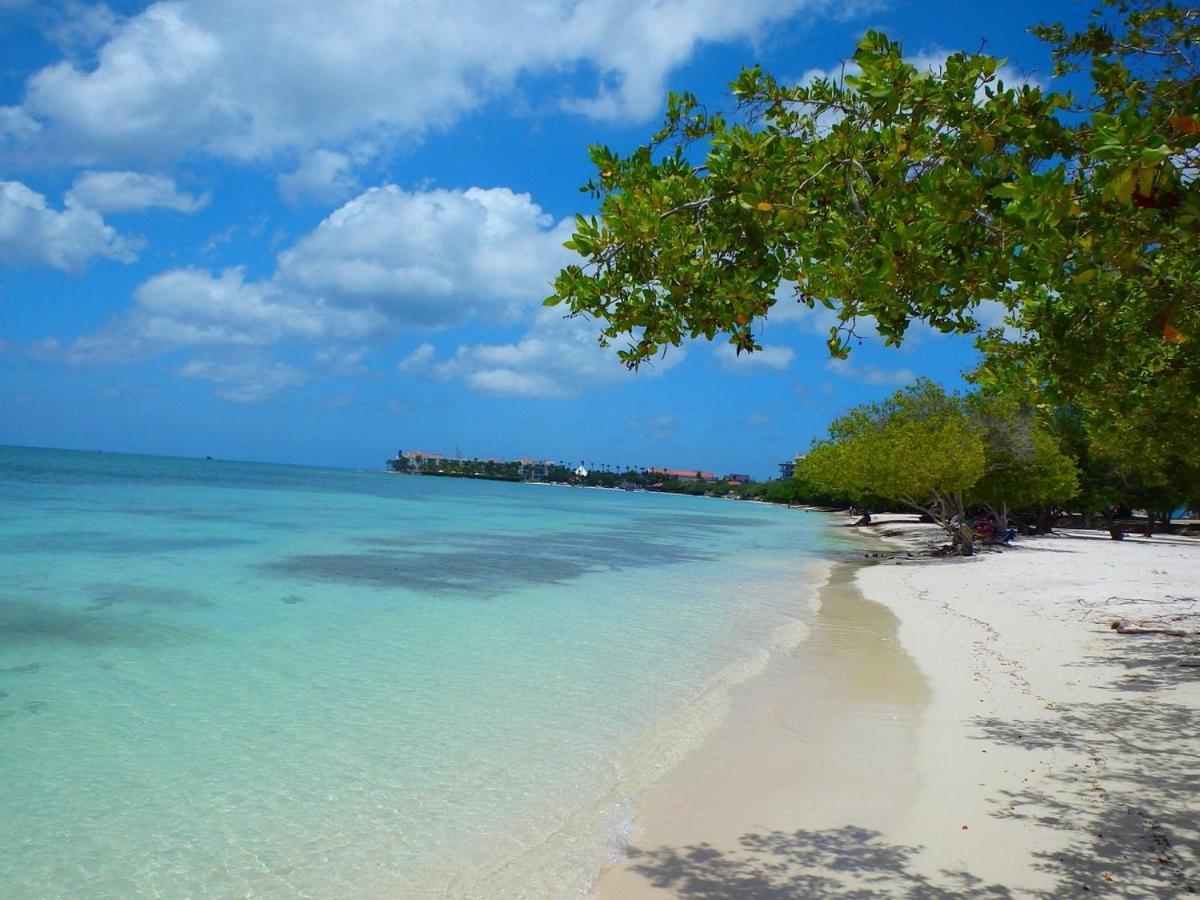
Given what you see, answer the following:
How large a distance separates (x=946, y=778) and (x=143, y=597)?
14608 millimetres

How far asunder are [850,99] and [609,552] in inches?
1065

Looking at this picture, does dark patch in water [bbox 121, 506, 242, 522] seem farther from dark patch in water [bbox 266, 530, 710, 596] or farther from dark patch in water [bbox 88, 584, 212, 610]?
dark patch in water [bbox 88, 584, 212, 610]

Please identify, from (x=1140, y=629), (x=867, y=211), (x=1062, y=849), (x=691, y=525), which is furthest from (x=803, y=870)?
(x=691, y=525)

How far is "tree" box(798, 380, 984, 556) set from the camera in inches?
1129

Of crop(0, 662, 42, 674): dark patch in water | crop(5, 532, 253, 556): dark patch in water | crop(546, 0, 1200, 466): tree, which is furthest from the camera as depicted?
crop(5, 532, 253, 556): dark patch in water

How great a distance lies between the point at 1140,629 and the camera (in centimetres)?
1207

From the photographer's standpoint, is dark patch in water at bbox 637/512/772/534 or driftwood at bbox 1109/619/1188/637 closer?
driftwood at bbox 1109/619/1188/637

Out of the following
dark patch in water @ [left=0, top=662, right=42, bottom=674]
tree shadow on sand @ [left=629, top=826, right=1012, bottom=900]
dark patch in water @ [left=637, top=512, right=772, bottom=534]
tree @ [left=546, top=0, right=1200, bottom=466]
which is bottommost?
dark patch in water @ [left=637, top=512, right=772, bottom=534]

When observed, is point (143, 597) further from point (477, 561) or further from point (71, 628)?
point (477, 561)

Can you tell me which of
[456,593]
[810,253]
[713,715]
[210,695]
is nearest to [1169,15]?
[810,253]

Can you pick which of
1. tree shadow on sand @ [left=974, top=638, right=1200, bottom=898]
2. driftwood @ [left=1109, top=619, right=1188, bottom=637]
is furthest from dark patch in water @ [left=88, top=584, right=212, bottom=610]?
driftwood @ [left=1109, top=619, right=1188, bottom=637]

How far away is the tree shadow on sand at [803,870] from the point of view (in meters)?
4.48

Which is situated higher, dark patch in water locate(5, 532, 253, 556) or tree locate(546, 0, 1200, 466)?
tree locate(546, 0, 1200, 466)

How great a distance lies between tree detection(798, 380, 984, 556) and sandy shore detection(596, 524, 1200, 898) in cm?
1633
